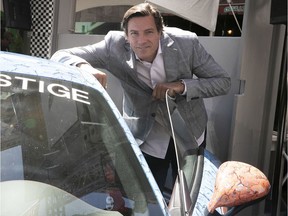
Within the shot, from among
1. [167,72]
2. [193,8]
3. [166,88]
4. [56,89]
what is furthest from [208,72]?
[193,8]

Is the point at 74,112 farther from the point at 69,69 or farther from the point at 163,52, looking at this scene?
the point at 163,52

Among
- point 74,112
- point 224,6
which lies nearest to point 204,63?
point 74,112

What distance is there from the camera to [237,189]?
1.40 m

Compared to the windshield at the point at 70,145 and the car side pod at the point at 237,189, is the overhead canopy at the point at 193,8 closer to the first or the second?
the windshield at the point at 70,145

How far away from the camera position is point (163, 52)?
7.55ft

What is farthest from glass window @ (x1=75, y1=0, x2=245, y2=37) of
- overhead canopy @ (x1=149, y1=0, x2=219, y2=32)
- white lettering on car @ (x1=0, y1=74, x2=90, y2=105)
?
white lettering on car @ (x1=0, y1=74, x2=90, y2=105)

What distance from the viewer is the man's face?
218 cm

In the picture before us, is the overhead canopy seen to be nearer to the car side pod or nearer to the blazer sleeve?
the blazer sleeve

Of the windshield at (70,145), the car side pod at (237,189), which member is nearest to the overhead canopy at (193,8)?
the windshield at (70,145)

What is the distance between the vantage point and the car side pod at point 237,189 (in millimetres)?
1389

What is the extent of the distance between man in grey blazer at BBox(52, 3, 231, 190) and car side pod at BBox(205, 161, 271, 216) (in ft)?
2.13

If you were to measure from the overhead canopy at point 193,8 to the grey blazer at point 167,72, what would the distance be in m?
1.76

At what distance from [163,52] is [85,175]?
113 cm

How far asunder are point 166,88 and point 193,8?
2.29 m
